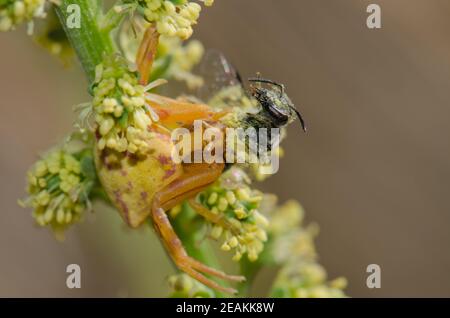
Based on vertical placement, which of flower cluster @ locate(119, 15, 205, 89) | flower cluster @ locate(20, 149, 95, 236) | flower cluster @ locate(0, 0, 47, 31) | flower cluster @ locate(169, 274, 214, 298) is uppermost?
flower cluster @ locate(0, 0, 47, 31)

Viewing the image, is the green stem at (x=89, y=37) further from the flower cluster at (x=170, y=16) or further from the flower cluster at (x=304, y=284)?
the flower cluster at (x=304, y=284)

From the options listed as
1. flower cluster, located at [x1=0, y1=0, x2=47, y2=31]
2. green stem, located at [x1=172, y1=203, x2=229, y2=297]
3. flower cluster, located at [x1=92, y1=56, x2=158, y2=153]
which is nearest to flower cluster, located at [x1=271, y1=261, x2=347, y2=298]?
green stem, located at [x1=172, y1=203, x2=229, y2=297]

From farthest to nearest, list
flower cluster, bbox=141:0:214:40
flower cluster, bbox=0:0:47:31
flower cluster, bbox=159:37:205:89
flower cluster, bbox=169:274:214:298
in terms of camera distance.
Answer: flower cluster, bbox=159:37:205:89
flower cluster, bbox=169:274:214:298
flower cluster, bbox=141:0:214:40
flower cluster, bbox=0:0:47:31

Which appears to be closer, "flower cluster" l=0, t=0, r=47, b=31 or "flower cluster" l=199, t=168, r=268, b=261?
"flower cluster" l=0, t=0, r=47, b=31

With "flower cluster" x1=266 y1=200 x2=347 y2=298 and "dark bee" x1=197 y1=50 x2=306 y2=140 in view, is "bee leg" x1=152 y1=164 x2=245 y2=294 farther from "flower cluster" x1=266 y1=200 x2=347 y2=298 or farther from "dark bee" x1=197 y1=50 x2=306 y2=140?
"flower cluster" x1=266 y1=200 x2=347 y2=298

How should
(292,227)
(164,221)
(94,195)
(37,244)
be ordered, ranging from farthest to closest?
(37,244) → (292,227) → (94,195) → (164,221)
